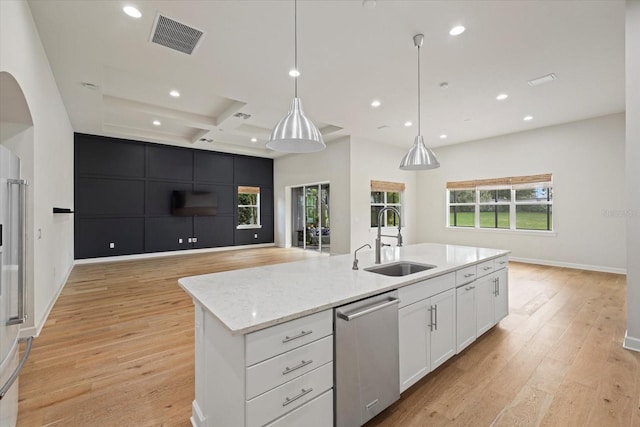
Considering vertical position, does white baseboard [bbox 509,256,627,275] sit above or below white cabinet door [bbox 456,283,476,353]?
below

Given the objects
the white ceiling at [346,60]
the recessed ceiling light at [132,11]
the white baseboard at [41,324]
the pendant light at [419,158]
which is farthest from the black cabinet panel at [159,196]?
the pendant light at [419,158]

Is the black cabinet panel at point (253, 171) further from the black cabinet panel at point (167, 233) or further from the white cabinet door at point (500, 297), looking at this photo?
the white cabinet door at point (500, 297)

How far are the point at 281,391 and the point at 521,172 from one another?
753cm

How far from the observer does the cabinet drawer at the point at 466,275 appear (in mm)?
2318

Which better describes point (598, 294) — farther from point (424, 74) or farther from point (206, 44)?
point (206, 44)


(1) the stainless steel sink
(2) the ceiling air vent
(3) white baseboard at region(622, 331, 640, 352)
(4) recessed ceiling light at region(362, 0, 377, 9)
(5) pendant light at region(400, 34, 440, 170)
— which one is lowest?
(3) white baseboard at region(622, 331, 640, 352)

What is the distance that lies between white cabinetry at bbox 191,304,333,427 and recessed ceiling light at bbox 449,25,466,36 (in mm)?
3180

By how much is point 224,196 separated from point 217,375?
8035mm

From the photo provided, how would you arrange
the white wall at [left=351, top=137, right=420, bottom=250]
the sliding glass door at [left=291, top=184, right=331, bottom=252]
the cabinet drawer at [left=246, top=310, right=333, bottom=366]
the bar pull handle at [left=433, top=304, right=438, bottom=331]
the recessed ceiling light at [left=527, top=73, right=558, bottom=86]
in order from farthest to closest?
the sliding glass door at [left=291, top=184, right=331, bottom=252]
the white wall at [left=351, top=137, right=420, bottom=250]
the recessed ceiling light at [left=527, top=73, right=558, bottom=86]
the bar pull handle at [left=433, top=304, right=438, bottom=331]
the cabinet drawer at [left=246, top=310, right=333, bottom=366]

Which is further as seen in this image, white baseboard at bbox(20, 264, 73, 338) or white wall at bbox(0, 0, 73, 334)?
white baseboard at bbox(20, 264, 73, 338)

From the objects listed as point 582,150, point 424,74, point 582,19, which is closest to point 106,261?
point 424,74

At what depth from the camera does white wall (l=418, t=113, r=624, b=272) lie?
A: 17.9 feet

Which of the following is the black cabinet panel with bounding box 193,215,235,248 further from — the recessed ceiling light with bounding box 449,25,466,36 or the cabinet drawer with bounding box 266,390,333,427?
the cabinet drawer with bounding box 266,390,333,427

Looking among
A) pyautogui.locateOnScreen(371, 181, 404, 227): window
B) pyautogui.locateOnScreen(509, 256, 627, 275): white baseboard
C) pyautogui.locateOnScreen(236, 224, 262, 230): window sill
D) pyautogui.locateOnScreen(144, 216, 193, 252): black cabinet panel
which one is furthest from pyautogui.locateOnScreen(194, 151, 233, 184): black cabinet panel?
pyautogui.locateOnScreen(509, 256, 627, 275): white baseboard
